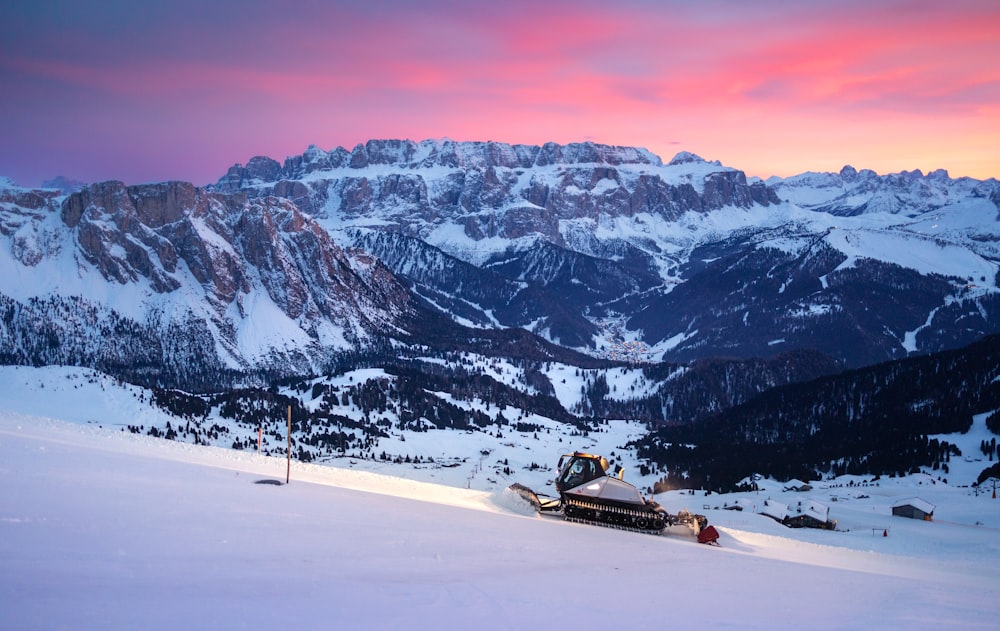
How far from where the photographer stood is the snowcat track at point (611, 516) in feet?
158

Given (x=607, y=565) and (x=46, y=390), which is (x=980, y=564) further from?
(x=46, y=390)

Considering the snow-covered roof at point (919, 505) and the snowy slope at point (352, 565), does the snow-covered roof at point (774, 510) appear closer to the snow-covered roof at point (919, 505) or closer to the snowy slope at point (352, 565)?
the snow-covered roof at point (919, 505)

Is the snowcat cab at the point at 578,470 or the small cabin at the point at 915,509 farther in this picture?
the small cabin at the point at 915,509

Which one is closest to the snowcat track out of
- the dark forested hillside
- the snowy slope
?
the snowy slope

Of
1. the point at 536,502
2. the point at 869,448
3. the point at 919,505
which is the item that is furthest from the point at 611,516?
the point at 869,448

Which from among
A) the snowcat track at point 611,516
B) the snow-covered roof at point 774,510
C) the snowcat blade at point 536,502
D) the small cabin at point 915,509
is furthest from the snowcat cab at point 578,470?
the small cabin at point 915,509

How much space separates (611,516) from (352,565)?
2503 centimetres

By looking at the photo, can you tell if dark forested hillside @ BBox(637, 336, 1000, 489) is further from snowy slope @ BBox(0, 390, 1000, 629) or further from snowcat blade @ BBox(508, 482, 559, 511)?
snowy slope @ BBox(0, 390, 1000, 629)

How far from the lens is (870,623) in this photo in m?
25.4

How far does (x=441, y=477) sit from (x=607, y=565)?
384 feet

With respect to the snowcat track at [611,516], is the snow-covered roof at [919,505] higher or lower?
lower

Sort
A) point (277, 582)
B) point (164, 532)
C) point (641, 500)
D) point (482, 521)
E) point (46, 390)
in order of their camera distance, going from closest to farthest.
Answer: point (277, 582)
point (164, 532)
point (482, 521)
point (641, 500)
point (46, 390)

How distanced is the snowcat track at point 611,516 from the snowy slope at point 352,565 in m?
2.43

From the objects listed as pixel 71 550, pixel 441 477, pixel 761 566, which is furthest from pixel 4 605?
pixel 441 477
